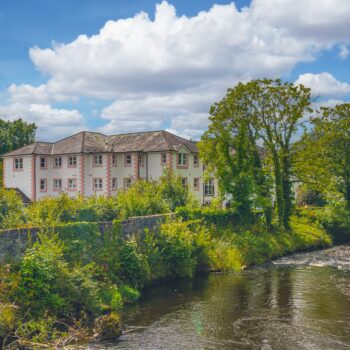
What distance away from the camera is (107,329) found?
16.8 m

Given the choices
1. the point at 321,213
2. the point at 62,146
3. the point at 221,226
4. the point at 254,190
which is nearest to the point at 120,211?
the point at 221,226

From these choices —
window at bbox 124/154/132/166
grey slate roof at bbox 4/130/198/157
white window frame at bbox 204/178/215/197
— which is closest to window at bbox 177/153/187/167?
grey slate roof at bbox 4/130/198/157

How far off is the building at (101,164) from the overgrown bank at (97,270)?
20172mm

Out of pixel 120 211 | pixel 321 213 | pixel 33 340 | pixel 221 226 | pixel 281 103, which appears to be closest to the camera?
pixel 33 340

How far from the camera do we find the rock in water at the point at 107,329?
16.6m

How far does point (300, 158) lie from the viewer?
4109 cm

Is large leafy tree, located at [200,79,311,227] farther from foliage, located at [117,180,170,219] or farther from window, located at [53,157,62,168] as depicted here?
window, located at [53,157,62,168]

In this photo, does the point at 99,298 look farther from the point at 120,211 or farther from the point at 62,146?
the point at 62,146

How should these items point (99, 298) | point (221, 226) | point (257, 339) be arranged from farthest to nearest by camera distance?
point (221, 226)
point (99, 298)
point (257, 339)

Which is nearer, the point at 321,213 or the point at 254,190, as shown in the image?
the point at 254,190

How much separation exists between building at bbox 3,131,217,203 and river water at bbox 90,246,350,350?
88.1 feet

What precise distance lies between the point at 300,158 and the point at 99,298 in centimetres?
2658

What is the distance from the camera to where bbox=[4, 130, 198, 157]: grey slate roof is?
54625 mm

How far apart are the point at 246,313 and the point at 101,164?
127 feet
